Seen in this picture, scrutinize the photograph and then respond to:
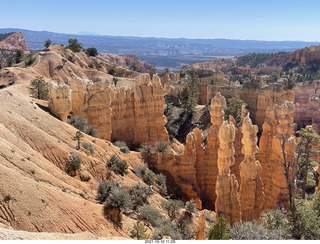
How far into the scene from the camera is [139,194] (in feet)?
69.8

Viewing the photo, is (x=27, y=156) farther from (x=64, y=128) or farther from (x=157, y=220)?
(x=157, y=220)

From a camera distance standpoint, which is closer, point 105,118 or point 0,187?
point 0,187

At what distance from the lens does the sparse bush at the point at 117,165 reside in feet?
74.7

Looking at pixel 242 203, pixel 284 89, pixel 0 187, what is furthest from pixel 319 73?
pixel 0 187

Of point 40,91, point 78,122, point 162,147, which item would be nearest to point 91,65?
point 40,91

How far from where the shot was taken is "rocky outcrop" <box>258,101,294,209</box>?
67.5ft

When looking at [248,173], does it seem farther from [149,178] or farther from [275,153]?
[149,178]

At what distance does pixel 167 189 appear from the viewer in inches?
1042

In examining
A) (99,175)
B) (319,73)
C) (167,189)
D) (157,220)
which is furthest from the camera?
(319,73)

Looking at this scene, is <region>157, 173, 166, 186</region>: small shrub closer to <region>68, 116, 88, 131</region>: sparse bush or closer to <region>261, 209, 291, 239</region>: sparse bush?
<region>68, 116, 88, 131</region>: sparse bush

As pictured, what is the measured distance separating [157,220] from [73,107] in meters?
13.4

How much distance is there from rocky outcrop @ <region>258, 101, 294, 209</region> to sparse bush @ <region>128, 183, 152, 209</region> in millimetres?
8208

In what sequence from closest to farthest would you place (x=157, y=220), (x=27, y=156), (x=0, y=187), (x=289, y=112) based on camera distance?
(x=0, y=187), (x=27, y=156), (x=157, y=220), (x=289, y=112)

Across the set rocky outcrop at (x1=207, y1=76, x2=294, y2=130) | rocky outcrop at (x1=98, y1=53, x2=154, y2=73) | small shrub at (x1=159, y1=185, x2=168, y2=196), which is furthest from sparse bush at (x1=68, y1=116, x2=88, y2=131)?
rocky outcrop at (x1=98, y1=53, x2=154, y2=73)
